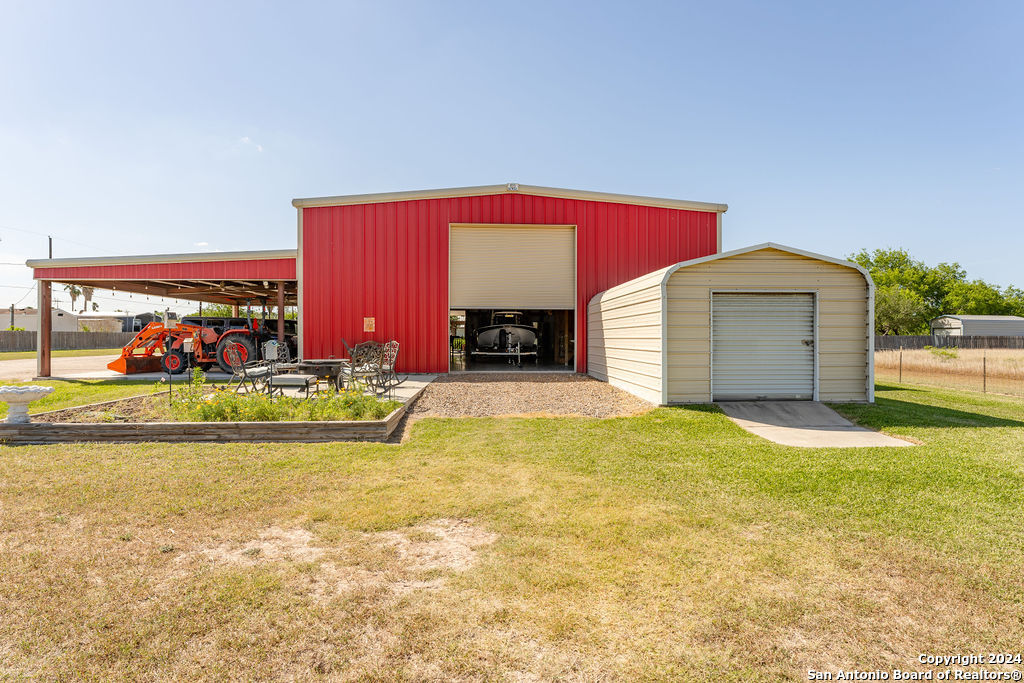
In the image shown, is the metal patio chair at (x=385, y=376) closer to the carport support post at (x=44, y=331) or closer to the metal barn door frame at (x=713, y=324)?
the metal barn door frame at (x=713, y=324)

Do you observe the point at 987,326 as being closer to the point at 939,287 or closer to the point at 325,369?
the point at 939,287

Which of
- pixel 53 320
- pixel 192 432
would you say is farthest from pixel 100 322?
pixel 192 432

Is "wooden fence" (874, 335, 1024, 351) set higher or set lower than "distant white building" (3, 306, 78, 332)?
lower

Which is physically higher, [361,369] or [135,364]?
[361,369]

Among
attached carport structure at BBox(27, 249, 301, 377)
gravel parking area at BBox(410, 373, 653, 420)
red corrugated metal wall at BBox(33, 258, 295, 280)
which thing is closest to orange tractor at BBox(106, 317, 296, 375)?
attached carport structure at BBox(27, 249, 301, 377)

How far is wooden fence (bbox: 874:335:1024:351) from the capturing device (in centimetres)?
2503

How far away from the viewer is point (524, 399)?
9.12 meters

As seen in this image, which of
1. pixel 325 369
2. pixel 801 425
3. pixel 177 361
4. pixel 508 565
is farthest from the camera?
pixel 177 361

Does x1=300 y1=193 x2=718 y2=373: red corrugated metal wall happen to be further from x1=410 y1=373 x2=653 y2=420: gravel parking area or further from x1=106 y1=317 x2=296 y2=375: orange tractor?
x1=410 y1=373 x2=653 y2=420: gravel parking area

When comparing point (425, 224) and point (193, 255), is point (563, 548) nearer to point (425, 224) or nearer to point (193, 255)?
point (425, 224)

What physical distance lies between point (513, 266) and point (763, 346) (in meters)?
7.51

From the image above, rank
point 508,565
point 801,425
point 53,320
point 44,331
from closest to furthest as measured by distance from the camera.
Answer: point 508,565 → point 801,425 → point 44,331 → point 53,320

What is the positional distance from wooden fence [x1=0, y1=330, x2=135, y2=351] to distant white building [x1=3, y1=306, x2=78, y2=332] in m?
15.7

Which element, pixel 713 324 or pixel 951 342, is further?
pixel 951 342
